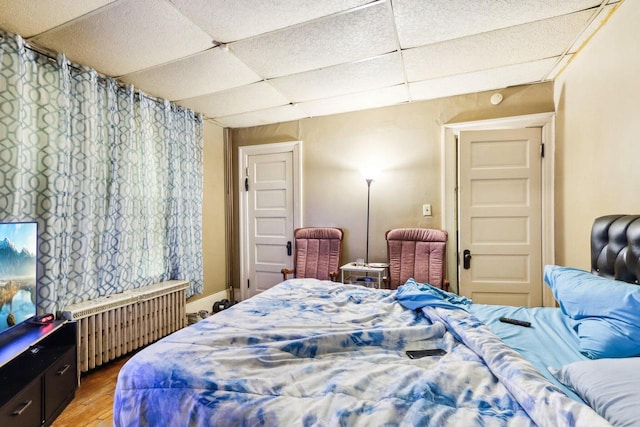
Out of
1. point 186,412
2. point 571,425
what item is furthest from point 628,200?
point 186,412

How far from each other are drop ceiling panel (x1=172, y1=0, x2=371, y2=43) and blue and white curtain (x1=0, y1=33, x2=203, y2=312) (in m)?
1.27

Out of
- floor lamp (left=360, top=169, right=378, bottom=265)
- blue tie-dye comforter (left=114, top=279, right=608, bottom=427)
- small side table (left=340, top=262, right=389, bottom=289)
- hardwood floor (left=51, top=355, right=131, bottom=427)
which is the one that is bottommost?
hardwood floor (left=51, top=355, right=131, bottom=427)

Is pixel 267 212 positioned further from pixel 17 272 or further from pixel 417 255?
pixel 17 272

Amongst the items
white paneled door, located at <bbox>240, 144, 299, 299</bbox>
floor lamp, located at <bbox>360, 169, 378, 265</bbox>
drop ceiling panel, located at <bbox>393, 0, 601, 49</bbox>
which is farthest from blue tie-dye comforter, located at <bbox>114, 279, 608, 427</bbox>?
white paneled door, located at <bbox>240, 144, 299, 299</bbox>

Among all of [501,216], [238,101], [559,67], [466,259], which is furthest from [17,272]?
[559,67]

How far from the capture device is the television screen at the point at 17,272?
1.67 m

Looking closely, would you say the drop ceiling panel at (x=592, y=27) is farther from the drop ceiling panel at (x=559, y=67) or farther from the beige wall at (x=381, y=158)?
the beige wall at (x=381, y=158)

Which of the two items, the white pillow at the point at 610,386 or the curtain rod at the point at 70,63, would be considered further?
the curtain rod at the point at 70,63

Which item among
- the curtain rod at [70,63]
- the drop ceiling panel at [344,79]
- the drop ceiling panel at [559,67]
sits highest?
the drop ceiling panel at [559,67]

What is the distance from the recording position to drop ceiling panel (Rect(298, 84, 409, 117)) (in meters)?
3.02

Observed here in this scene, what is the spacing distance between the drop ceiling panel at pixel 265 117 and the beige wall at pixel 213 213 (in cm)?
27

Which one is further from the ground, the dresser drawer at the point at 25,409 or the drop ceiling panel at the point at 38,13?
the drop ceiling panel at the point at 38,13

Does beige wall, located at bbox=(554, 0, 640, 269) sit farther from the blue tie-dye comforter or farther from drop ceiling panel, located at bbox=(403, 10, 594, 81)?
the blue tie-dye comforter

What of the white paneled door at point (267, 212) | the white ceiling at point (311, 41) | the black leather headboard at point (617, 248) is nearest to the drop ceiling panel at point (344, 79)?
the white ceiling at point (311, 41)
